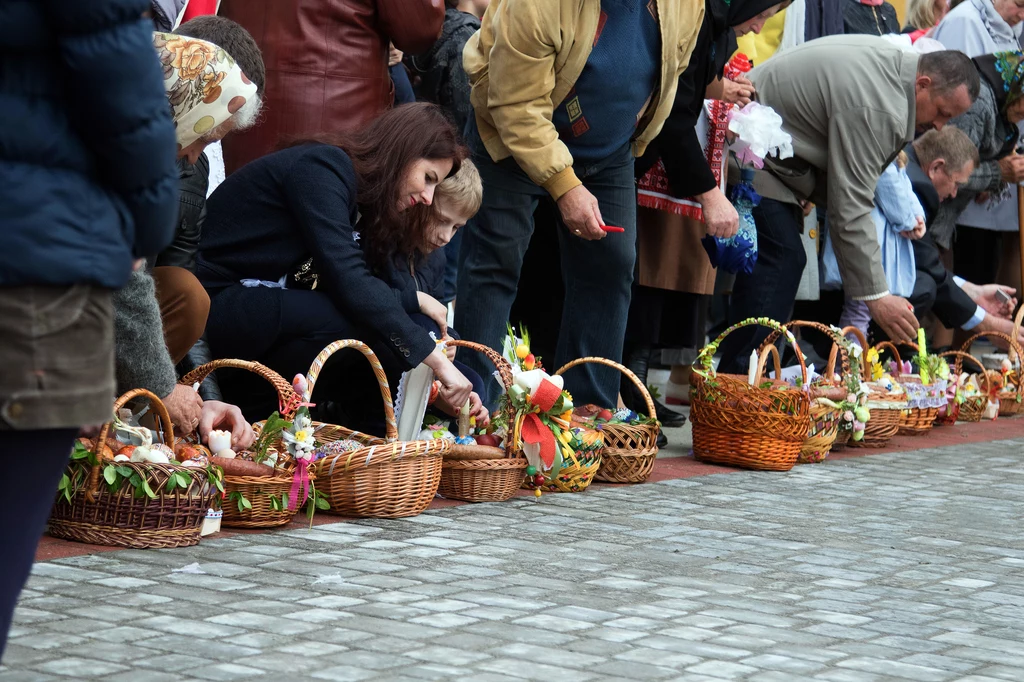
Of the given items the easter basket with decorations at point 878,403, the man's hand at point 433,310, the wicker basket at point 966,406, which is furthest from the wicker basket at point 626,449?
the wicker basket at point 966,406

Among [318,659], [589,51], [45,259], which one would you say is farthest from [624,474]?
[45,259]

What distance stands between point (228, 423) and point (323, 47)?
5.90ft

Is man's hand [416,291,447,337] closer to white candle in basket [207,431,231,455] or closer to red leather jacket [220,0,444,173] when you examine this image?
red leather jacket [220,0,444,173]

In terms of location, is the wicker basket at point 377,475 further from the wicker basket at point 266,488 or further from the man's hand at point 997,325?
the man's hand at point 997,325

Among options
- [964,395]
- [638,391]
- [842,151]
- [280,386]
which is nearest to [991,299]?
[964,395]

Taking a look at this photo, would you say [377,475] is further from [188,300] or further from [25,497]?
[25,497]

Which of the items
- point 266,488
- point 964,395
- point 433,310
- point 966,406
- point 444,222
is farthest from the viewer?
point 966,406

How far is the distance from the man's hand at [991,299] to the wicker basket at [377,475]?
5.32 m

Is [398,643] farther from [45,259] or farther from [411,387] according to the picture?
[411,387]

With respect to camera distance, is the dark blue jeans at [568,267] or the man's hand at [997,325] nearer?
the dark blue jeans at [568,267]

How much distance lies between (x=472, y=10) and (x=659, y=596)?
390cm

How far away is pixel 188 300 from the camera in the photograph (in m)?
4.41

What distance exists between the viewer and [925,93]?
22.9 feet

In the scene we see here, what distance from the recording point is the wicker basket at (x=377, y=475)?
14.0ft
